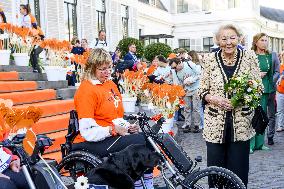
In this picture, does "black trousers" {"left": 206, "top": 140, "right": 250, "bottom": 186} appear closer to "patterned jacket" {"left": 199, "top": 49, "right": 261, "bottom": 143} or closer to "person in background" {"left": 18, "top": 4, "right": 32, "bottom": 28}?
"patterned jacket" {"left": 199, "top": 49, "right": 261, "bottom": 143}

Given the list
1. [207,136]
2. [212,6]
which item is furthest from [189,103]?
[212,6]

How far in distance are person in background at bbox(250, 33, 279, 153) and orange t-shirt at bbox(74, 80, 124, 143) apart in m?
3.30

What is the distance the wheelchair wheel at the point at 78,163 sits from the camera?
470cm

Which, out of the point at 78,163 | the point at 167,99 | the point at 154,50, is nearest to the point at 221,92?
the point at 78,163

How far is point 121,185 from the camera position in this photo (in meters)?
3.85

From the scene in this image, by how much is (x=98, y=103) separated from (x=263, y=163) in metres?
3.42

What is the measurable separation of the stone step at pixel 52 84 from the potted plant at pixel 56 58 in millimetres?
144

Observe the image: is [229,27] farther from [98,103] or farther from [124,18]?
[124,18]

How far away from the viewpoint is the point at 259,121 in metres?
4.36

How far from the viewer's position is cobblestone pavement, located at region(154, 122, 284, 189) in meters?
6.22

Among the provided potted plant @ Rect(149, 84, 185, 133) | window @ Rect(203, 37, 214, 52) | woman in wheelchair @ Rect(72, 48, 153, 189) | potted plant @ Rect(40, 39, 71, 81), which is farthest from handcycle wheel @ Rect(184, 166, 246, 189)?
window @ Rect(203, 37, 214, 52)

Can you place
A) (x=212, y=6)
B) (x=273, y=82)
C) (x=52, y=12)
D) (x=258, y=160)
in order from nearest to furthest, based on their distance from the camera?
(x=258, y=160) → (x=273, y=82) → (x=52, y=12) → (x=212, y=6)

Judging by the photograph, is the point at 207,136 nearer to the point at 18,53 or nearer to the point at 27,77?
the point at 27,77

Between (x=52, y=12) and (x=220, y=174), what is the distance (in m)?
14.2
